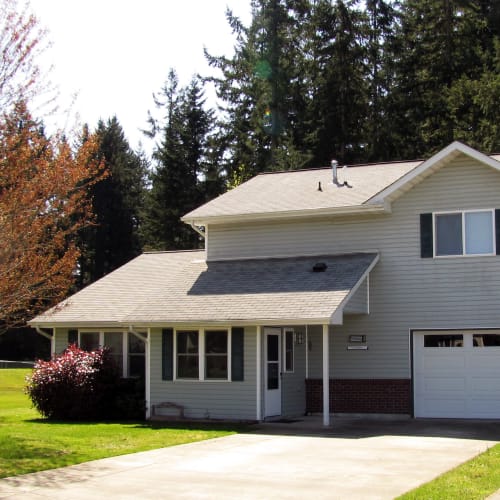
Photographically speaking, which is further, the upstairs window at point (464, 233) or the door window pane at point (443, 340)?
the door window pane at point (443, 340)

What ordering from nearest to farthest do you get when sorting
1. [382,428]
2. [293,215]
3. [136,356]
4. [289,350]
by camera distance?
[382,428] → [289,350] → [293,215] → [136,356]

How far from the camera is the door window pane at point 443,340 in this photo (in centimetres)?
2041

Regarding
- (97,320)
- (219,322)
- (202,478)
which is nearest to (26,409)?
(97,320)

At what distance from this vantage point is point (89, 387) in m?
20.8

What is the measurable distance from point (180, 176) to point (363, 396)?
33236mm

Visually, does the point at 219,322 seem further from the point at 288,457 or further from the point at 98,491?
the point at 98,491

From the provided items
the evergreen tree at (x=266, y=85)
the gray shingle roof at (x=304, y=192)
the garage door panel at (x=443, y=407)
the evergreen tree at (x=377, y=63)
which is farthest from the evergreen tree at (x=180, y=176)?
the garage door panel at (x=443, y=407)

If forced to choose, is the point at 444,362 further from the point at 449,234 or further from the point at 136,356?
the point at 136,356

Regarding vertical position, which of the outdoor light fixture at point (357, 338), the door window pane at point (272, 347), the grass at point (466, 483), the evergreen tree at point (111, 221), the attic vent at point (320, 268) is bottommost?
the grass at point (466, 483)

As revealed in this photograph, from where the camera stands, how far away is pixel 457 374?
66.9 feet

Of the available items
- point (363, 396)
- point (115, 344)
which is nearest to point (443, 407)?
point (363, 396)

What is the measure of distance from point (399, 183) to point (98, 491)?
12262 millimetres

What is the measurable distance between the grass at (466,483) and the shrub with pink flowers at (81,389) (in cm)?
1073

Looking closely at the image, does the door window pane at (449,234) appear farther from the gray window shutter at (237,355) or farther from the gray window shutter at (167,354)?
the gray window shutter at (167,354)
